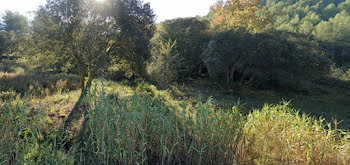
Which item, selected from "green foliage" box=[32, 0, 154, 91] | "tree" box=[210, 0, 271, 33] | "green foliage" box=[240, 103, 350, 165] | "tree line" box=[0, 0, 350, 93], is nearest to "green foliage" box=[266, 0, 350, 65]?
"tree" box=[210, 0, 271, 33]

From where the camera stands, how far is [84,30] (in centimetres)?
763

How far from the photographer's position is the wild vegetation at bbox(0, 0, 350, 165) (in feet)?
9.90

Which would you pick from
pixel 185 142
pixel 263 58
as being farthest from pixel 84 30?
pixel 263 58

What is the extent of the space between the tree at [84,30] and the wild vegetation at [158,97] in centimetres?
4

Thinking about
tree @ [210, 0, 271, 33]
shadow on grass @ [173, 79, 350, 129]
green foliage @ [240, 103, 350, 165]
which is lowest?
shadow on grass @ [173, 79, 350, 129]

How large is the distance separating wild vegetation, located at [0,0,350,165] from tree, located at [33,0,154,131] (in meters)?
0.04

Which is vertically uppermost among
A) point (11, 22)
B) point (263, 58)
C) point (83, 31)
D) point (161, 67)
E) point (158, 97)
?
point (11, 22)

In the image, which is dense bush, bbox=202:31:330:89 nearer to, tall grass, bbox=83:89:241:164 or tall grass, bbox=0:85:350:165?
tall grass, bbox=0:85:350:165

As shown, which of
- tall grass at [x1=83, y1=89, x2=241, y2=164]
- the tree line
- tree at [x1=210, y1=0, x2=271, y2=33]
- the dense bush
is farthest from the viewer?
tree at [x1=210, y1=0, x2=271, y2=33]

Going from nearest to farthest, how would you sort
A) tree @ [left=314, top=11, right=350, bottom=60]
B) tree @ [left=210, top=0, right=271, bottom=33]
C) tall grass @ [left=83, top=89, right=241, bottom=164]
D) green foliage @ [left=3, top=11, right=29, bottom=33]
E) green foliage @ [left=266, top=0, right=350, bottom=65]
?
tall grass @ [left=83, top=89, right=241, bottom=164], tree @ [left=210, top=0, right=271, bottom=33], green foliage @ [left=266, top=0, right=350, bottom=65], tree @ [left=314, top=11, right=350, bottom=60], green foliage @ [left=3, top=11, right=29, bottom=33]

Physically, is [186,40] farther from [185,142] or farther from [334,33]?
[334,33]

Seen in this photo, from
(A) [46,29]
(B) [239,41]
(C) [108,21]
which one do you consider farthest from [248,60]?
(A) [46,29]

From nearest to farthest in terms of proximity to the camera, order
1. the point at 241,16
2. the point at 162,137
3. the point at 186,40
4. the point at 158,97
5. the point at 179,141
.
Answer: the point at 162,137 < the point at 179,141 < the point at 158,97 < the point at 186,40 < the point at 241,16

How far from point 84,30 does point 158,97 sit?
5.25m
